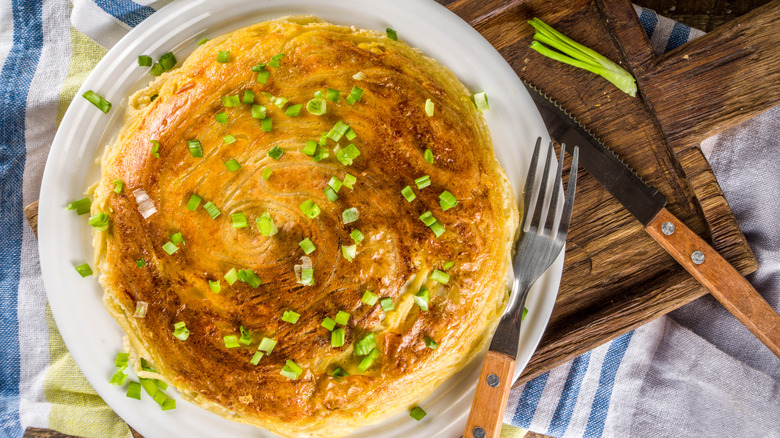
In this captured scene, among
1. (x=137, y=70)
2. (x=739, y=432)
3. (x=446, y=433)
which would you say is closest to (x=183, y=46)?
(x=137, y=70)

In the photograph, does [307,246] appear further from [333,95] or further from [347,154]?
[333,95]

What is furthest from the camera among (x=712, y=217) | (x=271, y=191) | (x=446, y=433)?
(x=712, y=217)

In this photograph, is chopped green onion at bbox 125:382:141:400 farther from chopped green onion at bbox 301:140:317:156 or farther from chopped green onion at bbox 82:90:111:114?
chopped green onion at bbox 301:140:317:156

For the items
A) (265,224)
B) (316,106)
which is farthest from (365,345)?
(316,106)

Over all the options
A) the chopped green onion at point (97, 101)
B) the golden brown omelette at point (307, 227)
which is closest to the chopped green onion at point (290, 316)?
the golden brown omelette at point (307, 227)

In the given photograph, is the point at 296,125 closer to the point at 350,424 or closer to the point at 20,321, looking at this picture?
the point at 350,424
